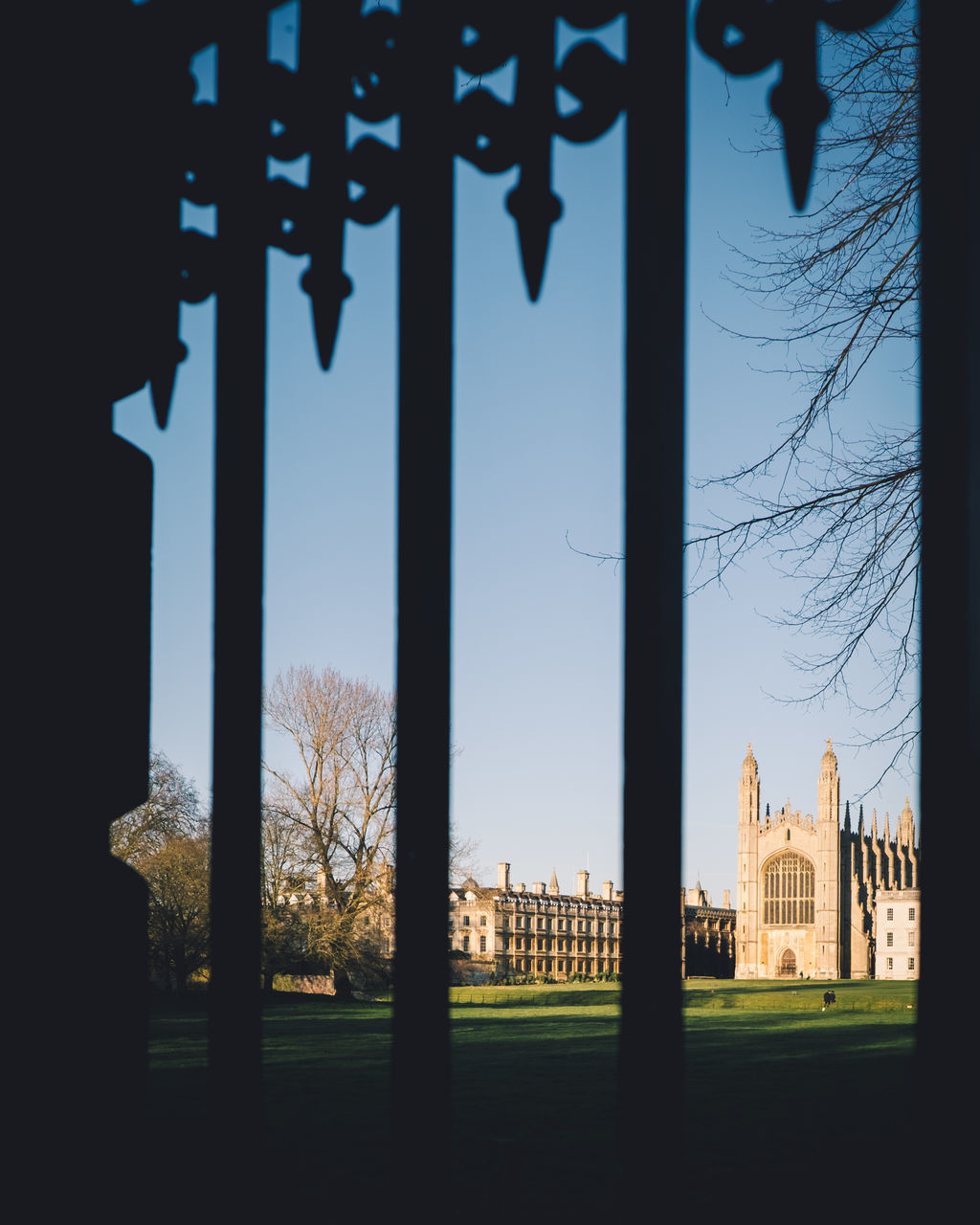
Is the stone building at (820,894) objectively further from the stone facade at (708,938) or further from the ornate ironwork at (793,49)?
the ornate ironwork at (793,49)

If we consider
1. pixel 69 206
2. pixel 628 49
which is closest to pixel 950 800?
pixel 628 49

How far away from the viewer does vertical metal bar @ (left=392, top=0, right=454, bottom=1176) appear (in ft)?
4.96

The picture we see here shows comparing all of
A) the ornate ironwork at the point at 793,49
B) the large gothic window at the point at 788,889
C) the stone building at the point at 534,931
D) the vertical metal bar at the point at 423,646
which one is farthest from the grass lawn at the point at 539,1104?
the large gothic window at the point at 788,889

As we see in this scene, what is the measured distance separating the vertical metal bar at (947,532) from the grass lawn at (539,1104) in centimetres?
33

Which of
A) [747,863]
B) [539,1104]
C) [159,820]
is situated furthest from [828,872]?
[539,1104]

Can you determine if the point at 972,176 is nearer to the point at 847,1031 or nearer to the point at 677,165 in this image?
the point at 677,165

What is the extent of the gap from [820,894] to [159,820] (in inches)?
2525

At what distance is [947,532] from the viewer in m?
1.31

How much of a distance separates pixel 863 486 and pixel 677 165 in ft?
18.0

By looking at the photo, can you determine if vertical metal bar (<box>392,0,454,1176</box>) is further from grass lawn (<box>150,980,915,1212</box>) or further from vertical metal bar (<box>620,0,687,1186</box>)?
vertical metal bar (<box>620,0,687,1186</box>)

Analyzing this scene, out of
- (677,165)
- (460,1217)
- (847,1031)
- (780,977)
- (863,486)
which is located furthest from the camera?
(780,977)

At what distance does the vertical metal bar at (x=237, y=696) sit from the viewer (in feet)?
5.58

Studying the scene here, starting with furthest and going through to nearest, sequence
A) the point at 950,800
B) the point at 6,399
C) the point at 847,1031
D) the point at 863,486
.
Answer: the point at 847,1031 < the point at 863,486 < the point at 6,399 < the point at 950,800

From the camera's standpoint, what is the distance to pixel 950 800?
1.26 meters
